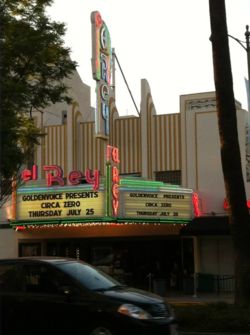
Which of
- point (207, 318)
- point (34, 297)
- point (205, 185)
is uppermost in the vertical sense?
point (205, 185)

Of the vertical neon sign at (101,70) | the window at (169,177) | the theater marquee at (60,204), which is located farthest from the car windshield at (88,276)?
the window at (169,177)

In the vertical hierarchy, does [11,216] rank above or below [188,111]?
below

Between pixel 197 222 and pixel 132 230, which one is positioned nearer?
pixel 197 222

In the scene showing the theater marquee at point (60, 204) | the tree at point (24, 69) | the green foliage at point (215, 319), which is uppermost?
the tree at point (24, 69)

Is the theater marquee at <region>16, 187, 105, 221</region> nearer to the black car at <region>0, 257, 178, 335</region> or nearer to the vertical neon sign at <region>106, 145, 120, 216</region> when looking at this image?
the vertical neon sign at <region>106, 145, 120, 216</region>

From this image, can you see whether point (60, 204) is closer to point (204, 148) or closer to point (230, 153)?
point (204, 148)

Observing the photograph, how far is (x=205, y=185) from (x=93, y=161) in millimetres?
5570

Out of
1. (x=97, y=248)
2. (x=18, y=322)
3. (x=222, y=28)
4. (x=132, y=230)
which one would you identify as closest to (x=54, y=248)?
(x=97, y=248)

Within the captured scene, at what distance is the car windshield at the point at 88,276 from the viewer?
35.0 feet

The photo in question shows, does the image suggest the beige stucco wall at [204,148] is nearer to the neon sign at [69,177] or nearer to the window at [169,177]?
the window at [169,177]

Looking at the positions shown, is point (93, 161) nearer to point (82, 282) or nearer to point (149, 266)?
point (149, 266)

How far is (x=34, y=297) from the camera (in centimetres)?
1072

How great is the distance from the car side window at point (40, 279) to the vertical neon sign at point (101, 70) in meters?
16.3

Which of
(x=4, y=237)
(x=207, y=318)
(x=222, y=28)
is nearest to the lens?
(x=207, y=318)
